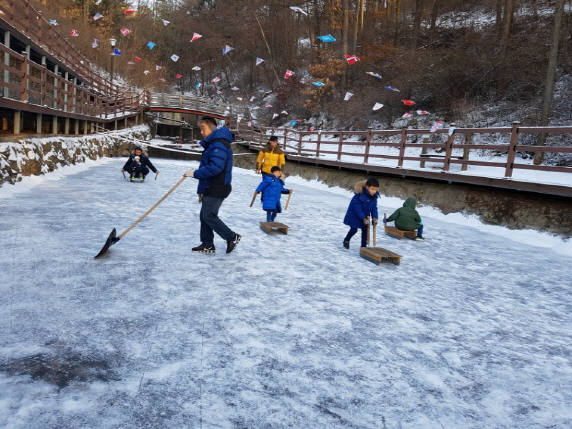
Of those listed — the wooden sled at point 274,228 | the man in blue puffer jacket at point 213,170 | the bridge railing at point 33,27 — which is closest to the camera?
the man in blue puffer jacket at point 213,170

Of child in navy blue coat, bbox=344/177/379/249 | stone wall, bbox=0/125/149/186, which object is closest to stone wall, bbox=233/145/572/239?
child in navy blue coat, bbox=344/177/379/249

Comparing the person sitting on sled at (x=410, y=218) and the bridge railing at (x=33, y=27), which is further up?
the bridge railing at (x=33, y=27)

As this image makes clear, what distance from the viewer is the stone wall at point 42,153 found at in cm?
805

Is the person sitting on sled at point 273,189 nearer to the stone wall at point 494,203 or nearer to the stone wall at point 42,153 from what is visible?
the stone wall at point 494,203

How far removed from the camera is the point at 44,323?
2.94 m

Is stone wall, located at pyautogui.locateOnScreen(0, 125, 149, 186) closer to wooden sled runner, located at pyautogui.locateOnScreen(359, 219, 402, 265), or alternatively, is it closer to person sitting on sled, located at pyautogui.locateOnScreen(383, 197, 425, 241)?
wooden sled runner, located at pyautogui.locateOnScreen(359, 219, 402, 265)

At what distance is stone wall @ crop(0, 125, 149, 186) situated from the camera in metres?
8.05

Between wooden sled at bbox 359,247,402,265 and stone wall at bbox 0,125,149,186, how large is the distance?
7.03 meters

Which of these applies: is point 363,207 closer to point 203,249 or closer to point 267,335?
point 203,249

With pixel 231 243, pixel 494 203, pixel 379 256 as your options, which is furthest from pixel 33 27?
pixel 494 203

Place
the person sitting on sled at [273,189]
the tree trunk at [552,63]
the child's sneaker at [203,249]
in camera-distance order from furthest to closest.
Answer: the tree trunk at [552,63]
the person sitting on sled at [273,189]
the child's sneaker at [203,249]

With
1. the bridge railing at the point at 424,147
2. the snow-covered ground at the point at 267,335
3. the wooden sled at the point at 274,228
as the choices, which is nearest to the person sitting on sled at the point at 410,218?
the snow-covered ground at the point at 267,335

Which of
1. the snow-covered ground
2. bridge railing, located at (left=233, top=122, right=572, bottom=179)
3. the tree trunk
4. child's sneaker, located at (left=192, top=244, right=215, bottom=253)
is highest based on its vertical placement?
the tree trunk

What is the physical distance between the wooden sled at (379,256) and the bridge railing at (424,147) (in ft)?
12.7
